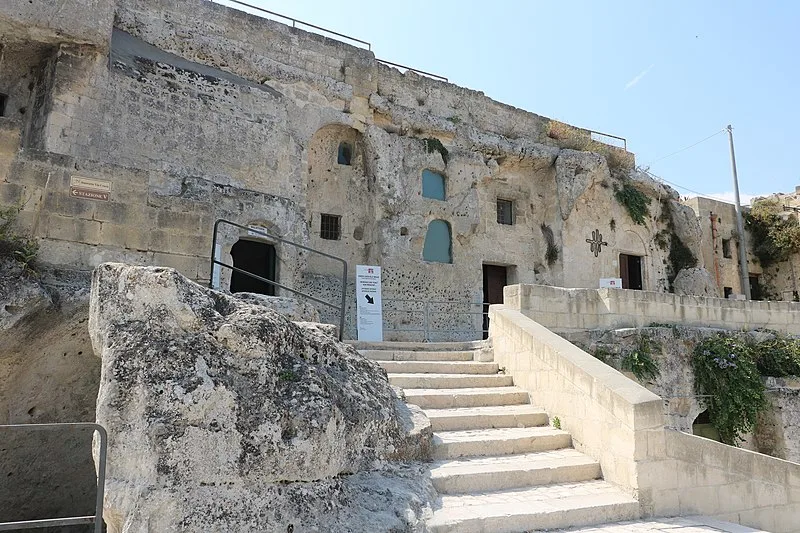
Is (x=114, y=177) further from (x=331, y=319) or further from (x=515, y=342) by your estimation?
(x=331, y=319)

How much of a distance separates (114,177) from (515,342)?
5.08 meters

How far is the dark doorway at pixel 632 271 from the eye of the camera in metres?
19.9

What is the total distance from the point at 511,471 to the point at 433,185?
11.7m

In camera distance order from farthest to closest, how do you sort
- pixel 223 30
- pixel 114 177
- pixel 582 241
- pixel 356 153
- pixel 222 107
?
pixel 582 241, pixel 356 153, pixel 223 30, pixel 222 107, pixel 114 177

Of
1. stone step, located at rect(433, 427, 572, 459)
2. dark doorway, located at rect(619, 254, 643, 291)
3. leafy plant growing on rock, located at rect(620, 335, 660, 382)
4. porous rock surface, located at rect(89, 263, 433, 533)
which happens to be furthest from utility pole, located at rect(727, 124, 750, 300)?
porous rock surface, located at rect(89, 263, 433, 533)

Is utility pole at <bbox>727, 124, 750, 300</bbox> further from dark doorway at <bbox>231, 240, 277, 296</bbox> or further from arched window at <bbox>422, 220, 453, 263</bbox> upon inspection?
dark doorway at <bbox>231, 240, 277, 296</bbox>

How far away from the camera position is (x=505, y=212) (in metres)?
18.5

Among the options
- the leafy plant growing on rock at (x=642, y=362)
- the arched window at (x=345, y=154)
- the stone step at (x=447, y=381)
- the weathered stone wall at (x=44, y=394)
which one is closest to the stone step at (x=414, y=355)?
the stone step at (x=447, y=381)

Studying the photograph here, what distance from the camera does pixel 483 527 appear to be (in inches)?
173

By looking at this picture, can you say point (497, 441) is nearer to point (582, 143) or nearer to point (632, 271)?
point (582, 143)

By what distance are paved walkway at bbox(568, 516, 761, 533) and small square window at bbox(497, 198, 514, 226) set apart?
13.5m

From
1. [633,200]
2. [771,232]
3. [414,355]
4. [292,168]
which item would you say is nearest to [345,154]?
[292,168]

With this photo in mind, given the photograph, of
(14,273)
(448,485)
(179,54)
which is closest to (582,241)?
(179,54)

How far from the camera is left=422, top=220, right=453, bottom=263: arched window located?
52.3 ft
